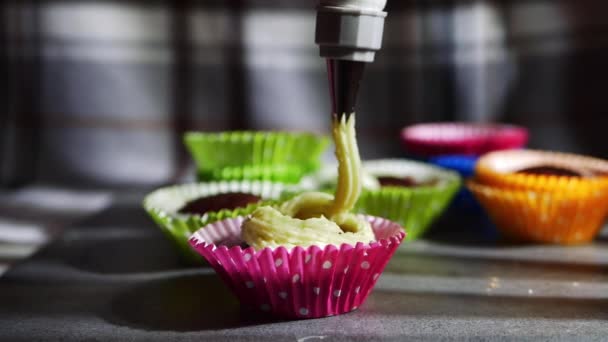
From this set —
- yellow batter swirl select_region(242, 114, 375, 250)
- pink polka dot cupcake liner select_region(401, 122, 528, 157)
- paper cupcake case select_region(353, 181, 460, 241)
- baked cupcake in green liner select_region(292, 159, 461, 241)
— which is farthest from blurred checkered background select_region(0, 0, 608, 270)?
yellow batter swirl select_region(242, 114, 375, 250)

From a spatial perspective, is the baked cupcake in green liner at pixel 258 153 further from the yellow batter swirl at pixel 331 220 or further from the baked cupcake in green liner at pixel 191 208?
the yellow batter swirl at pixel 331 220

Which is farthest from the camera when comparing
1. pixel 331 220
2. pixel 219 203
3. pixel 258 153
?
pixel 258 153

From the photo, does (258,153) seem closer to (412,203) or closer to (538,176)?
(412,203)

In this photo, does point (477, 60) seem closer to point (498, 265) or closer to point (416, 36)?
point (416, 36)

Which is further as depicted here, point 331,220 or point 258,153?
point 258,153

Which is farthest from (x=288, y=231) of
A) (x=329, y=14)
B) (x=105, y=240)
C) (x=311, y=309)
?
(x=105, y=240)

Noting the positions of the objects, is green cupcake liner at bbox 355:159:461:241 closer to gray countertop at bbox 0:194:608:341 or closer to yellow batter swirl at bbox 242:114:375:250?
gray countertop at bbox 0:194:608:341

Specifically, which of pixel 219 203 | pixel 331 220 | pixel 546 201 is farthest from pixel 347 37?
pixel 546 201

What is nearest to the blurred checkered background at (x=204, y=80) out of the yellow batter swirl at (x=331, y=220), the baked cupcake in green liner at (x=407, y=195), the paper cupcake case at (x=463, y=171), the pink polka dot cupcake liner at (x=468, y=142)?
the pink polka dot cupcake liner at (x=468, y=142)

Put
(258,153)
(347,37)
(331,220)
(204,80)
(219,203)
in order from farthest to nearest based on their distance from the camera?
1. (204,80)
2. (258,153)
3. (219,203)
4. (331,220)
5. (347,37)
